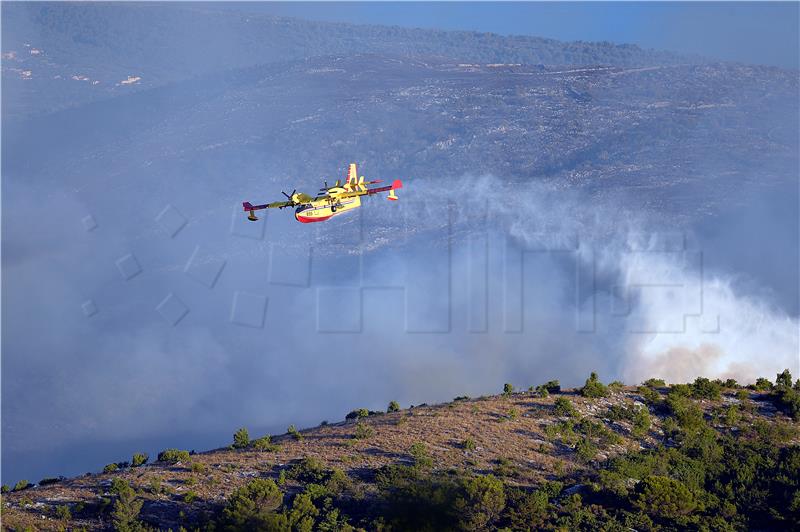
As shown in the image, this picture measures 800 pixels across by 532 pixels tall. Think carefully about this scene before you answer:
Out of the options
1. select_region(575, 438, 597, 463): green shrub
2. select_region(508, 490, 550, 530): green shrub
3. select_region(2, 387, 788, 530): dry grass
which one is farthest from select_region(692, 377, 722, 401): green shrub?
→ select_region(508, 490, 550, 530): green shrub

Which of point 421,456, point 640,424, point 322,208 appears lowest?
point 421,456

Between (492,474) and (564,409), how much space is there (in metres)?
15.1

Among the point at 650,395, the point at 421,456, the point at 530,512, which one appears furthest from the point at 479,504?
the point at 650,395

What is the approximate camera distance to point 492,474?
91.4 meters

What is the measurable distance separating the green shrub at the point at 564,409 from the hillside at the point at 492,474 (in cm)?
10

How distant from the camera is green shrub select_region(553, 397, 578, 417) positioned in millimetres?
104000

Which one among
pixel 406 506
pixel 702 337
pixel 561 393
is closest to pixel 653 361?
pixel 702 337

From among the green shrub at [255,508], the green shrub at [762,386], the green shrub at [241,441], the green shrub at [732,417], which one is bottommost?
the green shrub at [255,508]

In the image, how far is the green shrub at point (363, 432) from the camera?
99750mm

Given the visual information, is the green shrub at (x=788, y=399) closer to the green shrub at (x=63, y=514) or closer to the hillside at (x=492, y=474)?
the hillside at (x=492, y=474)

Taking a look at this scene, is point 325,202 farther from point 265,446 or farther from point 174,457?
point 174,457

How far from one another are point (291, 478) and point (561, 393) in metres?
30.6

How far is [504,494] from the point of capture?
284 ft

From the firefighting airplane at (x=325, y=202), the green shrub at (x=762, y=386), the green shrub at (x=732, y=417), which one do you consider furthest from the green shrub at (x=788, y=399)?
the firefighting airplane at (x=325, y=202)
